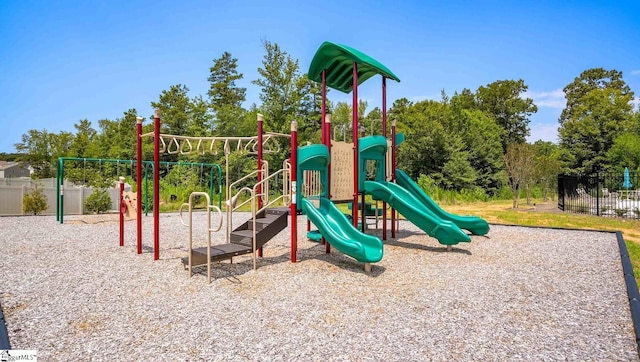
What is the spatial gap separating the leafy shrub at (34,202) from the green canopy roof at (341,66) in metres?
11.9

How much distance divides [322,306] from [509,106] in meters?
42.3

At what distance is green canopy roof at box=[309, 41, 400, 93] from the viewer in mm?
6668

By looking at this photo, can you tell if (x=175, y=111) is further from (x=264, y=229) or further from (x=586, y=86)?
(x=586, y=86)

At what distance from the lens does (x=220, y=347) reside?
2922 millimetres

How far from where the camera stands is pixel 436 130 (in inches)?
1037

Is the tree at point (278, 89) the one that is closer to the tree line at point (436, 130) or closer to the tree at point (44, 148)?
the tree line at point (436, 130)

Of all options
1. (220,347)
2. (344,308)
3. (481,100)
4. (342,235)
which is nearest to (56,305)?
(220,347)

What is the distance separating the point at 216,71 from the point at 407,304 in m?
36.3

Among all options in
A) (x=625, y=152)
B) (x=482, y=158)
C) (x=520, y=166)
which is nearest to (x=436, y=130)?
(x=482, y=158)

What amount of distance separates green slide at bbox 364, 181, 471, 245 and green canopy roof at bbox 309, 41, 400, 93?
218cm

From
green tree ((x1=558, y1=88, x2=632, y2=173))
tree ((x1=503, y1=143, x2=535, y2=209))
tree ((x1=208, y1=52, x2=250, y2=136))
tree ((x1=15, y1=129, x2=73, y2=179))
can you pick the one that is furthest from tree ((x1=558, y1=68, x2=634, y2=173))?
tree ((x1=15, y1=129, x2=73, y2=179))

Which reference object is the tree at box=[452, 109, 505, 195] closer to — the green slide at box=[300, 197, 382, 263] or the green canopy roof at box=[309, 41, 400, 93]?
the green canopy roof at box=[309, 41, 400, 93]

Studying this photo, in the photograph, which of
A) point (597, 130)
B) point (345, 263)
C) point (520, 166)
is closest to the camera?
point (345, 263)

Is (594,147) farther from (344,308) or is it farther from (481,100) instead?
(344,308)
